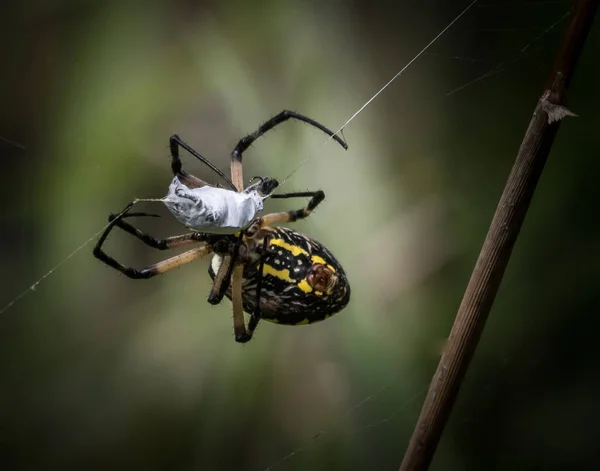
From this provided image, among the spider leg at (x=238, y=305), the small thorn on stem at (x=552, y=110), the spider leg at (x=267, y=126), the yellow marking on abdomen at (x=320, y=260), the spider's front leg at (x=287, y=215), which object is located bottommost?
the spider leg at (x=238, y=305)

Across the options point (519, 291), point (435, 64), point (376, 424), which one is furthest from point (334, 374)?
point (435, 64)

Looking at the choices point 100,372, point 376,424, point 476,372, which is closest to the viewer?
point 476,372

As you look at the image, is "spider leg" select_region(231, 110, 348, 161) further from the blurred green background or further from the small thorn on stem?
the small thorn on stem

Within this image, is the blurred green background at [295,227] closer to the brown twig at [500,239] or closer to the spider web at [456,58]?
the spider web at [456,58]

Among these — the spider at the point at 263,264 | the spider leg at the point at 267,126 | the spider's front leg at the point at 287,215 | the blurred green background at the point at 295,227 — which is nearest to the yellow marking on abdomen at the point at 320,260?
the spider at the point at 263,264

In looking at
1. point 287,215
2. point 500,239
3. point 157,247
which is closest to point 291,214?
point 287,215

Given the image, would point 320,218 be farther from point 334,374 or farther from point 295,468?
point 295,468

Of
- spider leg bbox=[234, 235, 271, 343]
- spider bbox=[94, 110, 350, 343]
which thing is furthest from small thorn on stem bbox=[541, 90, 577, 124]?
spider leg bbox=[234, 235, 271, 343]

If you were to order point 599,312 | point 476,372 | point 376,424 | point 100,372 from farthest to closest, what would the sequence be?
point 100,372, point 376,424, point 476,372, point 599,312
